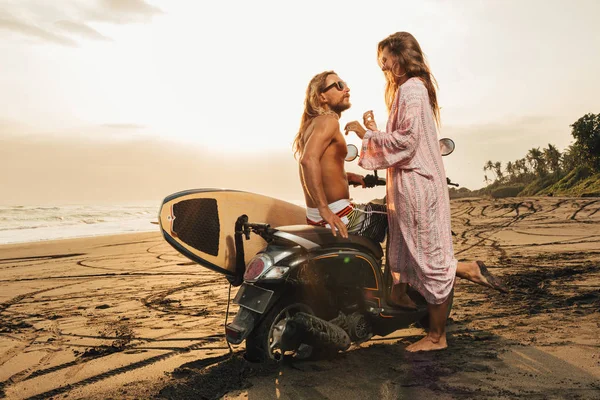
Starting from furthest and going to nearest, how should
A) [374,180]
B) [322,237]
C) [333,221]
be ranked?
[374,180]
[322,237]
[333,221]

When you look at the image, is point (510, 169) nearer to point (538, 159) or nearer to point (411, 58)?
point (538, 159)

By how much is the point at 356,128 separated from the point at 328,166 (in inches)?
14.8

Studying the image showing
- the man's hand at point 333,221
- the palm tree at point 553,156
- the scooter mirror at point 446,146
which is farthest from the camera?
the palm tree at point 553,156

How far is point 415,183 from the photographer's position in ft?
11.1

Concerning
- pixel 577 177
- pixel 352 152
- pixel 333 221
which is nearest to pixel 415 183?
Answer: pixel 352 152

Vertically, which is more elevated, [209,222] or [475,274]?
[209,222]

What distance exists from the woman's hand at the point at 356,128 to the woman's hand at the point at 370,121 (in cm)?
6

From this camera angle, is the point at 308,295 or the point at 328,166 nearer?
the point at 308,295

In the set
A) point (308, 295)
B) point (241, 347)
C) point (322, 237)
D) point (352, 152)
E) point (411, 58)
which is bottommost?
point (241, 347)

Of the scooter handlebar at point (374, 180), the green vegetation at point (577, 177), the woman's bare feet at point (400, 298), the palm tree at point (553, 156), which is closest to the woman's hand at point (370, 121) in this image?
the scooter handlebar at point (374, 180)

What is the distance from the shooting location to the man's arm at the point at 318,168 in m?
3.14

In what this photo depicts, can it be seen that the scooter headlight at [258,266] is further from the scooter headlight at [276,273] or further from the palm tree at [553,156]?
the palm tree at [553,156]

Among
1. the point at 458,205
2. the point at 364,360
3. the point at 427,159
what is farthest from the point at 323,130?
the point at 458,205

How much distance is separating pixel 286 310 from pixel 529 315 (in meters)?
2.56
